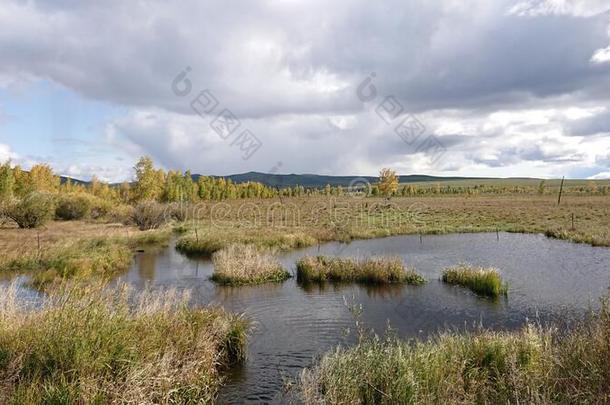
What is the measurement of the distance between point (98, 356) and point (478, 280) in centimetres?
1760

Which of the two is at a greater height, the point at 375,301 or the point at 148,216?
the point at 148,216

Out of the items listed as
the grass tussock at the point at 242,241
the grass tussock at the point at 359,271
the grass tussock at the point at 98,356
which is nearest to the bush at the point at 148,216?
the grass tussock at the point at 242,241

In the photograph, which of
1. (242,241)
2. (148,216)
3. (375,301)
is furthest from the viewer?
(148,216)

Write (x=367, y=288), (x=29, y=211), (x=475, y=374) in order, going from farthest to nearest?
1. (x=29, y=211)
2. (x=367, y=288)
3. (x=475, y=374)

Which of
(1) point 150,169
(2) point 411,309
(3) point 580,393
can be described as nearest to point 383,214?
(1) point 150,169

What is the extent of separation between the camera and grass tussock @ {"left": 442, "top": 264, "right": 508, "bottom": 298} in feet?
64.8

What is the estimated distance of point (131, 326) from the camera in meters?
9.13

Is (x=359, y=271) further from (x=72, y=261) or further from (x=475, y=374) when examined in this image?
(x=72, y=261)

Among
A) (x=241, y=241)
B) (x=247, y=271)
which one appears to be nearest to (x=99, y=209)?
(x=241, y=241)

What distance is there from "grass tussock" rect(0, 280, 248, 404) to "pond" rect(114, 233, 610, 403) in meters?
1.47

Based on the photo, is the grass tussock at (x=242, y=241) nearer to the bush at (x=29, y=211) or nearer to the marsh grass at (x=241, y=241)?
the marsh grass at (x=241, y=241)

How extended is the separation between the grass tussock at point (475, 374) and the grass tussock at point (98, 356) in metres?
2.57

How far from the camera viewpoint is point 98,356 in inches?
307

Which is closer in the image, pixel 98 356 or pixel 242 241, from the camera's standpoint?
pixel 98 356
